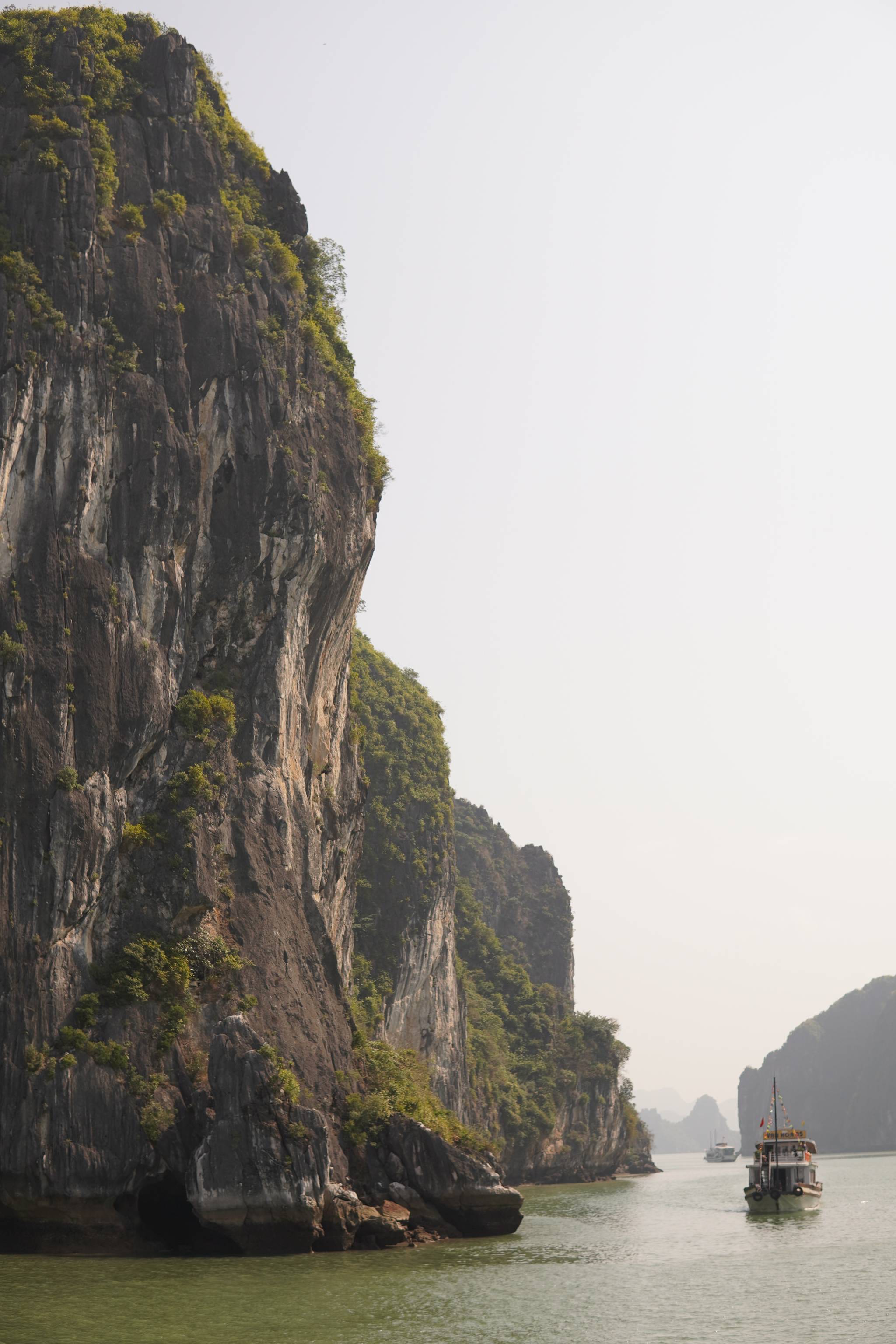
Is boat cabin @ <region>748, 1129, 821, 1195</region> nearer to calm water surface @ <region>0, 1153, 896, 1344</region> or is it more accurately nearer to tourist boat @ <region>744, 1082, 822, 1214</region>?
tourist boat @ <region>744, 1082, 822, 1214</region>

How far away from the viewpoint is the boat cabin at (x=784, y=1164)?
55031 mm

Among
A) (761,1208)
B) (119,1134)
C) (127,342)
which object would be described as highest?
(127,342)

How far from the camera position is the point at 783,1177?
5544 centimetres

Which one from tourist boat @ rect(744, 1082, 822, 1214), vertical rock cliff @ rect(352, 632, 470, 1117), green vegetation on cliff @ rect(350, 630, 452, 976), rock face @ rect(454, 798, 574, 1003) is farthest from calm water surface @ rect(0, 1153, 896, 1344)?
rock face @ rect(454, 798, 574, 1003)

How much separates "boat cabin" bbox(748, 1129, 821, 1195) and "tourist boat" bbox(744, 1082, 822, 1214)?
2 centimetres

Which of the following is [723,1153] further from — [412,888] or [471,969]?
[412,888]

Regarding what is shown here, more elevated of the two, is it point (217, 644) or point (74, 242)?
point (74, 242)

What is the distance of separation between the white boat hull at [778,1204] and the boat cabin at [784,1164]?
0.28m

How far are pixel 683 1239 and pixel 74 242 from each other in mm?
38722

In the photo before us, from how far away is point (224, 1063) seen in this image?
116ft

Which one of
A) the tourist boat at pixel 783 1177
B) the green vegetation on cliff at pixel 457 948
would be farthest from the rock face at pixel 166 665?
the tourist boat at pixel 783 1177

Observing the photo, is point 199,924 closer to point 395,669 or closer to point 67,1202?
point 67,1202

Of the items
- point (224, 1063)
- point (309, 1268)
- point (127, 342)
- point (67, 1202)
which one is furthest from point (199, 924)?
point (127, 342)

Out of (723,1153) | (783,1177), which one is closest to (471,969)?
(783,1177)
